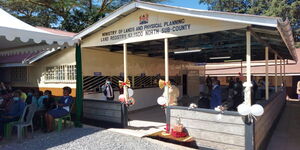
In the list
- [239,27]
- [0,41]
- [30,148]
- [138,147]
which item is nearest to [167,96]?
[138,147]

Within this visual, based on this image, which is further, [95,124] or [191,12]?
[95,124]

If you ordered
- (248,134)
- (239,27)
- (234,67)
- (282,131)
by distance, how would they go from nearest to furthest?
(248,134)
(239,27)
(282,131)
(234,67)

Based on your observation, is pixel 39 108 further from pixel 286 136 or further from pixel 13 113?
pixel 286 136

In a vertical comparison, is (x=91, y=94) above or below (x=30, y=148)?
above

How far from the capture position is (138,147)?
454 centimetres

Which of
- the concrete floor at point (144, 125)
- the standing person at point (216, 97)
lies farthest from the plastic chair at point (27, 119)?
the standing person at point (216, 97)

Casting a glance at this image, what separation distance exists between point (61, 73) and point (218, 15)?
235 inches

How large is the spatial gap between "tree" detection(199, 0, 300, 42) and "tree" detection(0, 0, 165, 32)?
51.1ft

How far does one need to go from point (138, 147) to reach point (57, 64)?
508 centimetres

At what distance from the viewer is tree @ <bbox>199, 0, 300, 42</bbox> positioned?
21.6 metres

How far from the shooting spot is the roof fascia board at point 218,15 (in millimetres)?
3905

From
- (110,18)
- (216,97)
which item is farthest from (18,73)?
(216,97)

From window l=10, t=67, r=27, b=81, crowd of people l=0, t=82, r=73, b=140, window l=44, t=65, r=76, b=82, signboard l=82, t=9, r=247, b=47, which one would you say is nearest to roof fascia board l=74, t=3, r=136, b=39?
signboard l=82, t=9, r=247, b=47

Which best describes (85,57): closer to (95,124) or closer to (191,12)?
(95,124)
